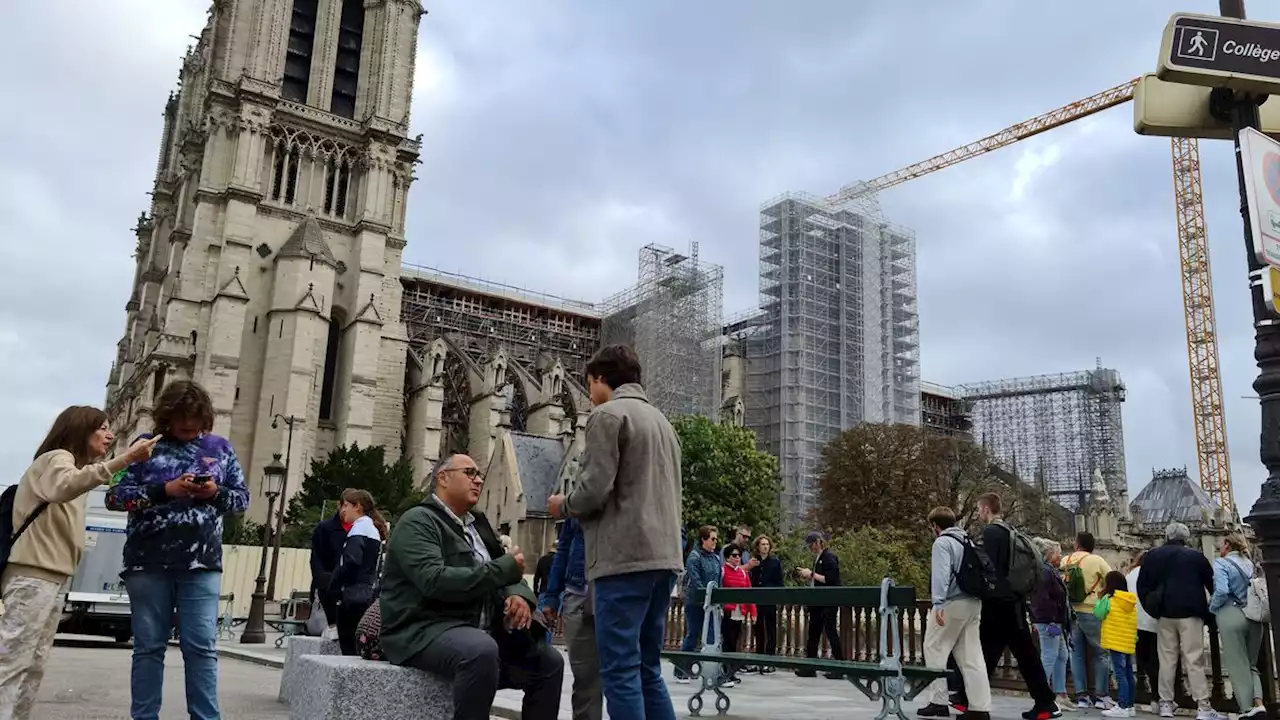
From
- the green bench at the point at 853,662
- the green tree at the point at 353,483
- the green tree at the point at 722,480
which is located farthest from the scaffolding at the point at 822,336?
the green bench at the point at 853,662

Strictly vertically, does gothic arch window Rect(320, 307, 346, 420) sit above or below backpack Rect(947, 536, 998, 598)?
above

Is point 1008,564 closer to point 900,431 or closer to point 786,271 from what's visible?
point 900,431

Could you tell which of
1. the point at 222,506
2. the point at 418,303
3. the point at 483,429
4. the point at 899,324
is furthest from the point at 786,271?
the point at 222,506

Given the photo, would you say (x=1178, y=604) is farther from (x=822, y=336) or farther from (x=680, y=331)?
(x=680, y=331)

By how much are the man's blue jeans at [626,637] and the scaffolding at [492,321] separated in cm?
4782

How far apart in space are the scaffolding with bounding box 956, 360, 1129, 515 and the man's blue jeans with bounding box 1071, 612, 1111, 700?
6551 cm

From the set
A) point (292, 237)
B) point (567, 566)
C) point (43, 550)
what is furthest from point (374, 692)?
point (292, 237)

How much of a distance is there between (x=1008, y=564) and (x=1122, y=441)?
75.6 m

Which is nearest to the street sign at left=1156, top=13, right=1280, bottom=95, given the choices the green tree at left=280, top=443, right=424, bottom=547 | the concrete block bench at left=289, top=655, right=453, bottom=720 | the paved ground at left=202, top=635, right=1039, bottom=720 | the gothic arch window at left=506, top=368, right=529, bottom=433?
the concrete block bench at left=289, top=655, right=453, bottom=720

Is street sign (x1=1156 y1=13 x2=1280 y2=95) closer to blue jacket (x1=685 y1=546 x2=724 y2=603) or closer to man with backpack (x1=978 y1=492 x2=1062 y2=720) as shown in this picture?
man with backpack (x1=978 y1=492 x2=1062 y2=720)

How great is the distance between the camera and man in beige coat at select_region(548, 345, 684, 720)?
12.4 ft

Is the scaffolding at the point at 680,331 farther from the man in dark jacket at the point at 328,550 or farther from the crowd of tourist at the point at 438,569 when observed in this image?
the crowd of tourist at the point at 438,569

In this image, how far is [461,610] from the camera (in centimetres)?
387

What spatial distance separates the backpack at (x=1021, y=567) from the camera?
6.58 m
